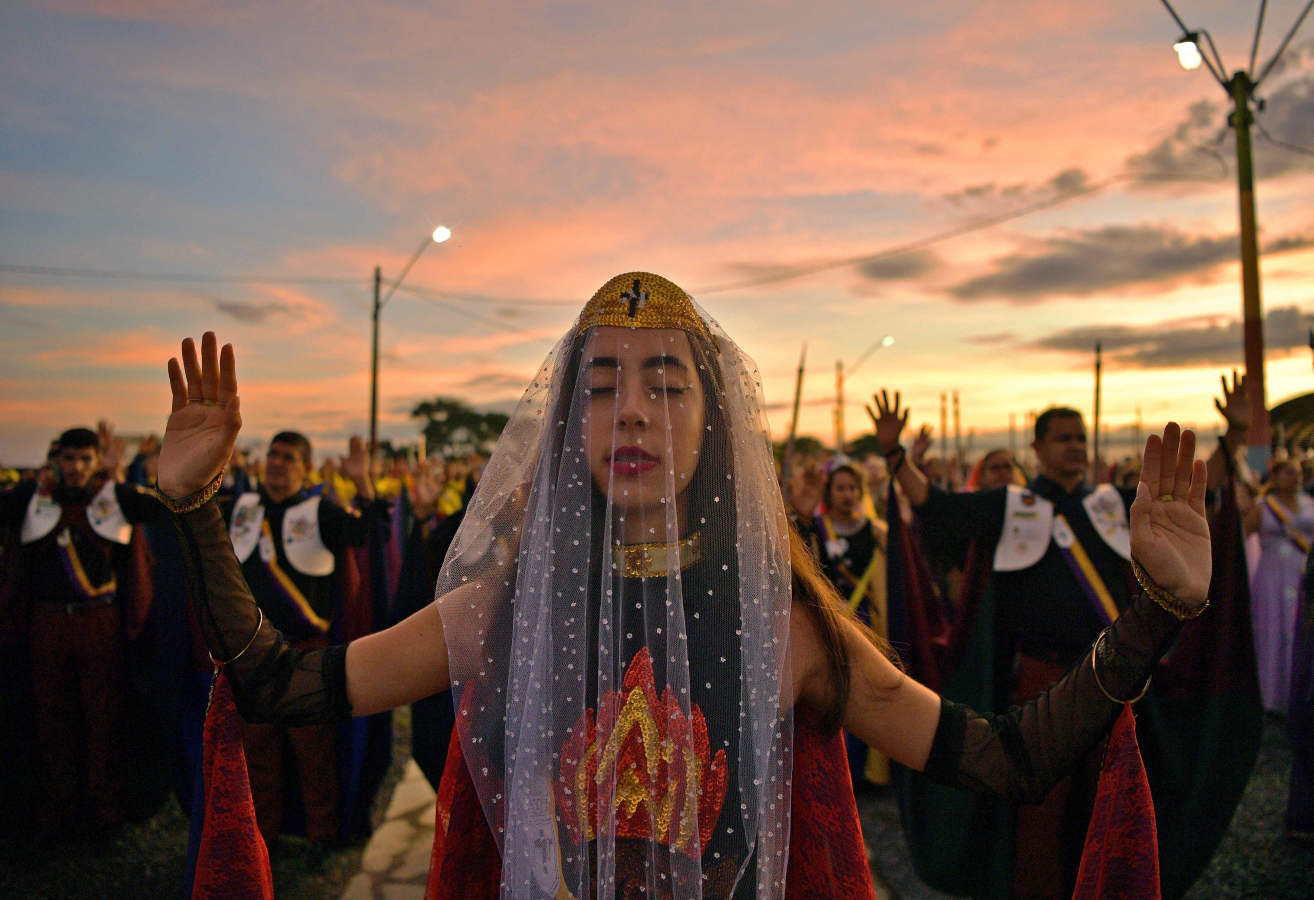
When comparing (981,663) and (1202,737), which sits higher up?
(981,663)

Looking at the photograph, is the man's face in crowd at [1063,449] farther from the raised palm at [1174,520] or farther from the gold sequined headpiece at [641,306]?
the gold sequined headpiece at [641,306]

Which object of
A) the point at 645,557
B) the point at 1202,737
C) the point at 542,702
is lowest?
the point at 1202,737

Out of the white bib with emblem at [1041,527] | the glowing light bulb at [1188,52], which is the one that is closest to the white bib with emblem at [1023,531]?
the white bib with emblem at [1041,527]

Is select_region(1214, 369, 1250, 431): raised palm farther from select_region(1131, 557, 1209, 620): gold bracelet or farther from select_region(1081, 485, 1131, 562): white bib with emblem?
select_region(1131, 557, 1209, 620): gold bracelet

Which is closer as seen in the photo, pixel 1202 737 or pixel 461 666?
pixel 461 666

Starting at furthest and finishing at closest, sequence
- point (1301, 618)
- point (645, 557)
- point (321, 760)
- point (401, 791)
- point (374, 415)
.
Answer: point (374, 415) < point (401, 791) < point (1301, 618) < point (321, 760) < point (645, 557)

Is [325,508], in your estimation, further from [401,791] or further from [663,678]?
[663,678]

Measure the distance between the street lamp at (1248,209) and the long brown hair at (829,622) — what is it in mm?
8658

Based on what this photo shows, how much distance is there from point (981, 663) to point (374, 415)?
14.5m

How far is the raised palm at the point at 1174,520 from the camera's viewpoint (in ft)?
4.83

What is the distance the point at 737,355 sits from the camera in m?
1.79

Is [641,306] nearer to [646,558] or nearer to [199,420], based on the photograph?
[646,558]

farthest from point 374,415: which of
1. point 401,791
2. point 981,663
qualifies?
point 981,663

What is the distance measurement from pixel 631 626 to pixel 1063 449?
3270 mm
